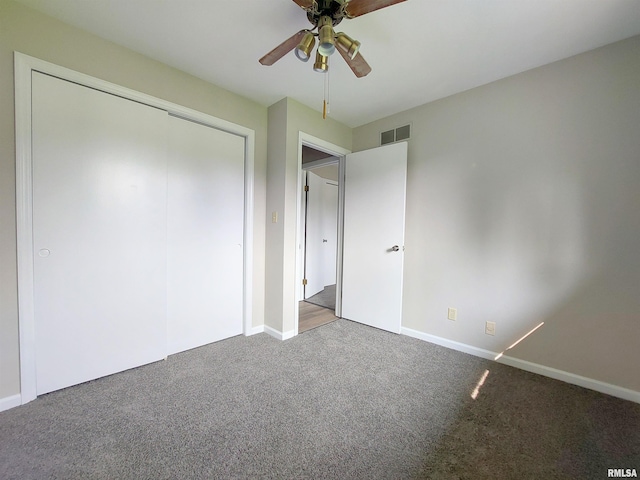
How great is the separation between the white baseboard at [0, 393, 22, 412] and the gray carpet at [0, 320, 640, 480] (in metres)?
0.06

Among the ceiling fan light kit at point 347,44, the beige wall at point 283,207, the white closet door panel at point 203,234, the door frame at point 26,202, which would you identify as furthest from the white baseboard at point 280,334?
the ceiling fan light kit at point 347,44

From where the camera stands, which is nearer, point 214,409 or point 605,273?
point 214,409

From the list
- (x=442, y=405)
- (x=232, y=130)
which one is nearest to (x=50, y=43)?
(x=232, y=130)

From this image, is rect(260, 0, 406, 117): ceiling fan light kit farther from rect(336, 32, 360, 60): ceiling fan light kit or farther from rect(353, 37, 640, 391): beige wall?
Result: rect(353, 37, 640, 391): beige wall

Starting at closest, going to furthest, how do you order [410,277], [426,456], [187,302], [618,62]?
[426,456] < [618,62] < [187,302] < [410,277]

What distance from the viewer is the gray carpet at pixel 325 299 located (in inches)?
151

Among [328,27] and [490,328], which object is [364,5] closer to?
[328,27]

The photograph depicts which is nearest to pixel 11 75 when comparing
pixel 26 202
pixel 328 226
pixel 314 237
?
pixel 26 202

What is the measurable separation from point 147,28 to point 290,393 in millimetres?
2673

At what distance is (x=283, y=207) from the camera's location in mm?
2609

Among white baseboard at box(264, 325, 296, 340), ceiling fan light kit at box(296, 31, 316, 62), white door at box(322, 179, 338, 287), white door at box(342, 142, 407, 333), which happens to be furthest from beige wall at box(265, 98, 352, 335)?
white door at box(322, 179, 338, 287)

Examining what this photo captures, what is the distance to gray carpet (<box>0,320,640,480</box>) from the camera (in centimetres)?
123

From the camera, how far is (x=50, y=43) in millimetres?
1649

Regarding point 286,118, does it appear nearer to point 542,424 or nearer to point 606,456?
point 542,424
